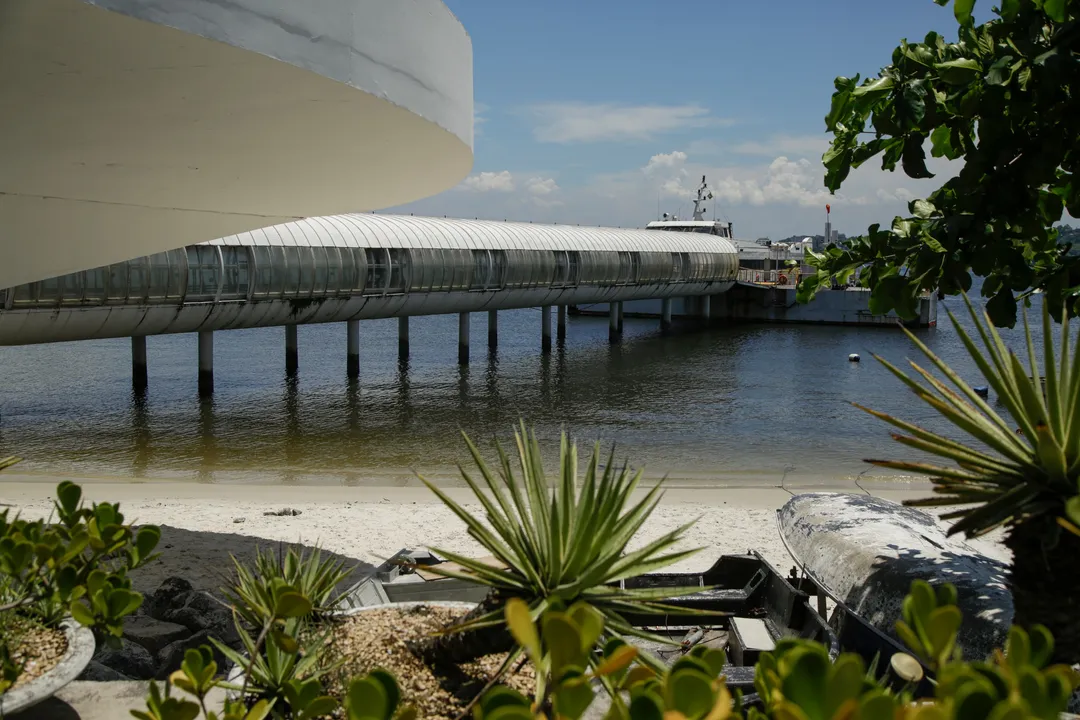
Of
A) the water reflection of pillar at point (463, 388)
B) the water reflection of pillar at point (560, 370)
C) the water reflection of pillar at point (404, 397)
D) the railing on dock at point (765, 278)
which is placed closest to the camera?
the water reflection of pillar at point (404, 397)

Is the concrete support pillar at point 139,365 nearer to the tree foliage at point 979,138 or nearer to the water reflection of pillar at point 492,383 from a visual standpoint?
the water reflection of pillar at point 492,383

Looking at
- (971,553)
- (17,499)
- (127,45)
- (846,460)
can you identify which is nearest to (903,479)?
(846,460)

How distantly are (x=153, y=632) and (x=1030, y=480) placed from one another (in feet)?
20.9

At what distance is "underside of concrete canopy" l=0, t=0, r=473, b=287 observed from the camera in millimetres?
4699

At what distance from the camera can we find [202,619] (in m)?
7.70

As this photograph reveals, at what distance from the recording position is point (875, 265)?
7.42 meters

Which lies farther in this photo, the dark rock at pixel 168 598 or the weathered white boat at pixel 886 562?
the dark rock at pixel 168 598

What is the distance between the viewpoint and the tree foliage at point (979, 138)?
6207 millimetres

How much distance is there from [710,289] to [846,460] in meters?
40.6

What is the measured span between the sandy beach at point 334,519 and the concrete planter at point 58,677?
11.2ft

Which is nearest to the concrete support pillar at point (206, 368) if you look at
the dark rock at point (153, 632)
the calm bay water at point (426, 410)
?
the calm bay water at point (426, 410)

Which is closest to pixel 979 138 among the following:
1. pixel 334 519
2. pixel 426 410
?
pixel 334 519

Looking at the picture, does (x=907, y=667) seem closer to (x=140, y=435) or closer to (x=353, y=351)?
(x=140, y=435)

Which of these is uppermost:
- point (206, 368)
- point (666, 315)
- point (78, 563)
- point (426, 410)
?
point (78, 563)
